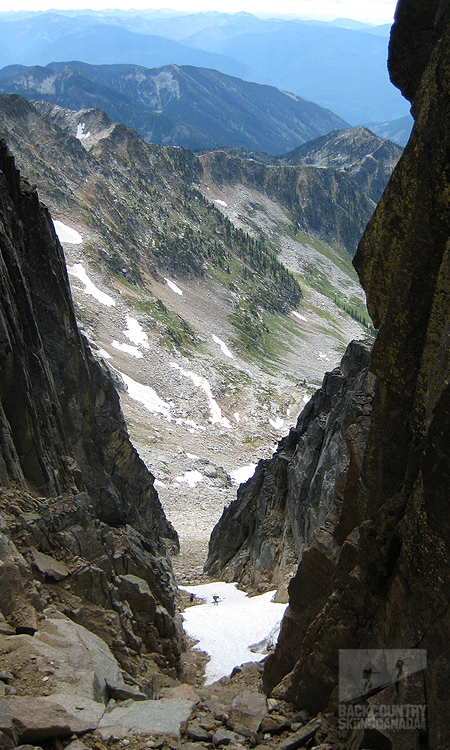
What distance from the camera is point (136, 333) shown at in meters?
90.4

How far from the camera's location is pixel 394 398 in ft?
32.9

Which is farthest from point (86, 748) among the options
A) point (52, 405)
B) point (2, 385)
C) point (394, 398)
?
point (52, 405)

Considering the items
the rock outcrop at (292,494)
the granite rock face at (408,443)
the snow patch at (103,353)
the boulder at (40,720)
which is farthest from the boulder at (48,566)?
the snow patch at (103,353)

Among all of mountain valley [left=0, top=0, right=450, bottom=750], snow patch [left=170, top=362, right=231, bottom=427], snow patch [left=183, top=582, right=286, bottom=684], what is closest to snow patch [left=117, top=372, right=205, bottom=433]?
snow patch [left=170, top=362, right=231, bottom=427]

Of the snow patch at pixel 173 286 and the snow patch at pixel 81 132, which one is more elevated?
the snow patch at pixel 81 132

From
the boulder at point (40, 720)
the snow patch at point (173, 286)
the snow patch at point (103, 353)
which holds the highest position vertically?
the snow patch at point (173, 286)

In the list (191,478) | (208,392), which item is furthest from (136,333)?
(191,478)

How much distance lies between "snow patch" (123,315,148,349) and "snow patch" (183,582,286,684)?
61.4 metres

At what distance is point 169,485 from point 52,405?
3873 cm

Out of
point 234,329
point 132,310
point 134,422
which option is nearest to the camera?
point 134,422

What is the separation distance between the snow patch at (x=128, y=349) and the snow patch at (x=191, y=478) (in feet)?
95.5

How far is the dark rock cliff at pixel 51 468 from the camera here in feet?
50.0

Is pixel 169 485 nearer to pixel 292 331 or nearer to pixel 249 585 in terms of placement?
pixel 249 585

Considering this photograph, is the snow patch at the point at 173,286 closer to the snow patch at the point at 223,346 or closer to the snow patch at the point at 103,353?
the snow patch at the point at 223,346
